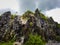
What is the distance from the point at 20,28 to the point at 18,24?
3402 mm

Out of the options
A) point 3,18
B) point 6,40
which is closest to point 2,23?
point 3,18

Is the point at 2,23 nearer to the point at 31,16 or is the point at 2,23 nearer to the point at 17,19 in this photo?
the point at 17,19

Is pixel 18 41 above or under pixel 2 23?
under

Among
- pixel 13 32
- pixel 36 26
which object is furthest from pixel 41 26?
pixel 13 32

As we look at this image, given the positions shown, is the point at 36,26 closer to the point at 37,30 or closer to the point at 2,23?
the point at 37,30

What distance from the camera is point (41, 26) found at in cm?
18688

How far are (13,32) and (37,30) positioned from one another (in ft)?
59.8

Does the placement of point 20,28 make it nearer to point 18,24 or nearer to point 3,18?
point 18,24

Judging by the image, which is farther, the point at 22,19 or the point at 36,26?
the point at 22,19

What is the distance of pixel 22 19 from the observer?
194 meters

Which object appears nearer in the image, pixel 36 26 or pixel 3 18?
pixel 36 26

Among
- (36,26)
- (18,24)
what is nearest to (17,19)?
(18,24)

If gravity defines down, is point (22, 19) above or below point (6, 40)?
above

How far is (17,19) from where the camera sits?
188 m
